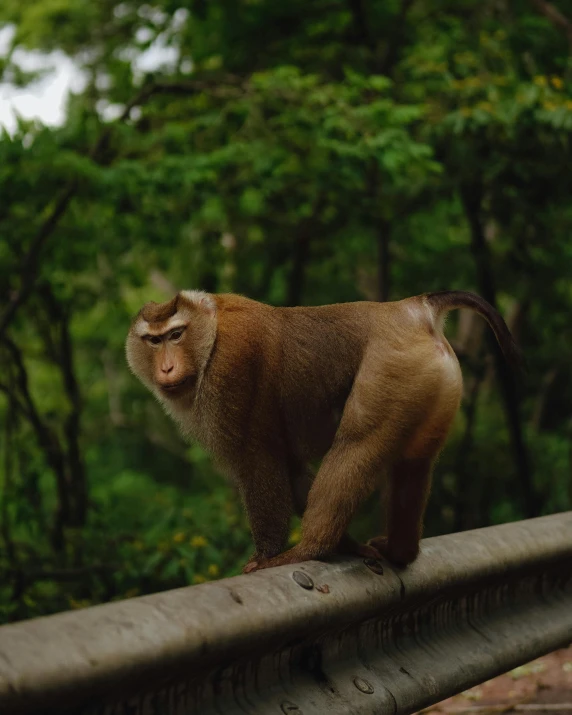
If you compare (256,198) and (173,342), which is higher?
(173,342)

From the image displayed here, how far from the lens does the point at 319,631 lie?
2205mm

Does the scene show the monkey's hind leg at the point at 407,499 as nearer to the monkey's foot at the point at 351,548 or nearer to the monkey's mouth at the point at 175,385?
the monkey's foot at the point at 351,548

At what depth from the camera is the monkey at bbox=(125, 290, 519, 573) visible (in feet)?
9.78

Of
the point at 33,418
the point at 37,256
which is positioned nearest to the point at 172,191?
the point at 37,256

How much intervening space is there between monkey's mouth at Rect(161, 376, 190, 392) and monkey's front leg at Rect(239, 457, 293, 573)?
399mm

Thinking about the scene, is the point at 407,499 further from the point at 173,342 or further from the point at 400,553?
the point at 173,342

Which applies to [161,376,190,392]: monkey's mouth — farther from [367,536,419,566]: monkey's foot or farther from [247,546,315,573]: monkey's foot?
[367,536,419,566]: monkey's foot

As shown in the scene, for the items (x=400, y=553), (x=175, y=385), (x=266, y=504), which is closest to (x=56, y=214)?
(x=175, y=385)

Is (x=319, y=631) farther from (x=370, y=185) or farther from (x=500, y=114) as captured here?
(x=370, y=185)

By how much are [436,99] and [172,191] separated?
2.22m

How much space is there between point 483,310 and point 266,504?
1001mm

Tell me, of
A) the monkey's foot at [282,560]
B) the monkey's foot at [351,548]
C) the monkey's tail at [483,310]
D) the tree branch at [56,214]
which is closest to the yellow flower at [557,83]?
the tree branch at [56,214]

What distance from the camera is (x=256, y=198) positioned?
629 centimetres

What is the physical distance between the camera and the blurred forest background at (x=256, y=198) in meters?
5.49
